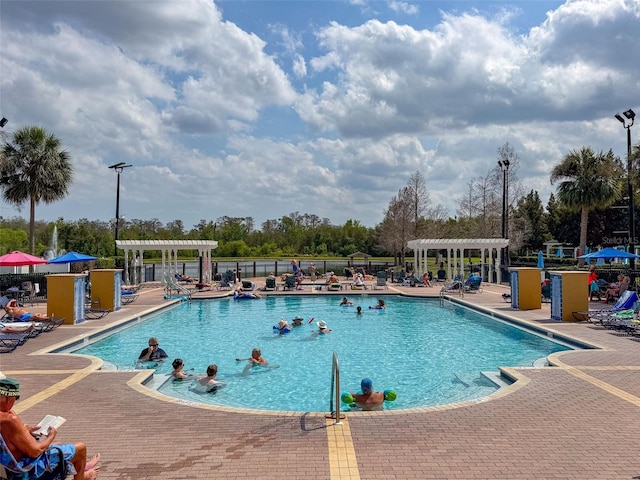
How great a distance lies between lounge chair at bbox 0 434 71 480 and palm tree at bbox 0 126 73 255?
81.0 ft

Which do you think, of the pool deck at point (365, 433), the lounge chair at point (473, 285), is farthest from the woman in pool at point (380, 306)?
the pool deck at point (365, 433)

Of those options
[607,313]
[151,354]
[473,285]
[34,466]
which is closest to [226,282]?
[473,285]

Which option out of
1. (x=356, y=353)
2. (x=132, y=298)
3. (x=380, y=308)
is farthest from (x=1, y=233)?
(x=356, y=353)

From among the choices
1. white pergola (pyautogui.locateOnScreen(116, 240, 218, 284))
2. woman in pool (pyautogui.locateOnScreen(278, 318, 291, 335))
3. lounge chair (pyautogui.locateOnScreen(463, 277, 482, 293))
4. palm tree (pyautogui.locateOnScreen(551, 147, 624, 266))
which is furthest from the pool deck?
palm tree (pyautogui.locateOnScreen(551, 147, 624, 266))

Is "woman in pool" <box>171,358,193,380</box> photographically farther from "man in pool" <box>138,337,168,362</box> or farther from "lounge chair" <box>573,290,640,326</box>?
"lounge chair" <box>573,290,640,326</box>

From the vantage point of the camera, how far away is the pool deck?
15.4 feet

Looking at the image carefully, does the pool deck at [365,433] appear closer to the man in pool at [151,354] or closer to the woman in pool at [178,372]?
the woman in pool at [178,372]

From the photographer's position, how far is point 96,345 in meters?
12.5

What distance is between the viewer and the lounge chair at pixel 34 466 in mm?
3764

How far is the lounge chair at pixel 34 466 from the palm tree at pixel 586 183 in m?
32.7

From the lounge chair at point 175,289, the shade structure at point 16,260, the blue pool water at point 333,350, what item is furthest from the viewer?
the lounge chair at point 175,289

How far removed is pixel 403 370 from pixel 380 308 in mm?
8910

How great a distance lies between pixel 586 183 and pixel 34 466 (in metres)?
34.6

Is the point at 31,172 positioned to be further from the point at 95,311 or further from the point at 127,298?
the point at 95,311
